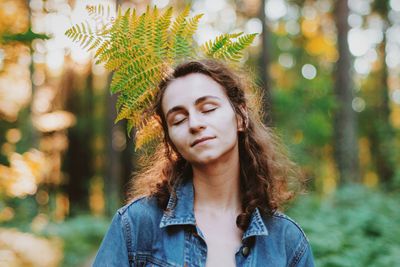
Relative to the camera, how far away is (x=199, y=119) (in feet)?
7.95

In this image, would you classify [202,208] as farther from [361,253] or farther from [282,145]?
[361,253]

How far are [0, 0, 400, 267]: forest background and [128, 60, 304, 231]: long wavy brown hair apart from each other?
14.7 inches

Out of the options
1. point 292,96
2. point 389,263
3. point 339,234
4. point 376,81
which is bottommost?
point 389,263

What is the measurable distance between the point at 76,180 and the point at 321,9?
1598 centimetres

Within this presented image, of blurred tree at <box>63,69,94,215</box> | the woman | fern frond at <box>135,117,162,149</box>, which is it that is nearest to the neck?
the woman

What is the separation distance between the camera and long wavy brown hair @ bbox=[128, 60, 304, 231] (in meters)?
2.59

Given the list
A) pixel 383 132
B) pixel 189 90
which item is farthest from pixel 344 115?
pixel 189 90

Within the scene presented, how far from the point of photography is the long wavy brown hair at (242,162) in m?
2.59

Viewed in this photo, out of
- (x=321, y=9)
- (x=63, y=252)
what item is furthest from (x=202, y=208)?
(x=321, y=9)

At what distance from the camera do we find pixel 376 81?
31.0 metres

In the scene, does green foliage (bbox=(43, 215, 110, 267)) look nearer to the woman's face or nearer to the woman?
the woman

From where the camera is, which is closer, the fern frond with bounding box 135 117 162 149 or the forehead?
the forehead

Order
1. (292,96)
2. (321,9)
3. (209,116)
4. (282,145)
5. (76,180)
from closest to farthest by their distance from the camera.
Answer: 1. (209,116)
2. (282,145)
3. (292,96)
4. (321,9)
5. (76,180)

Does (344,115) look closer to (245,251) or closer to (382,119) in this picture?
(382,119)
